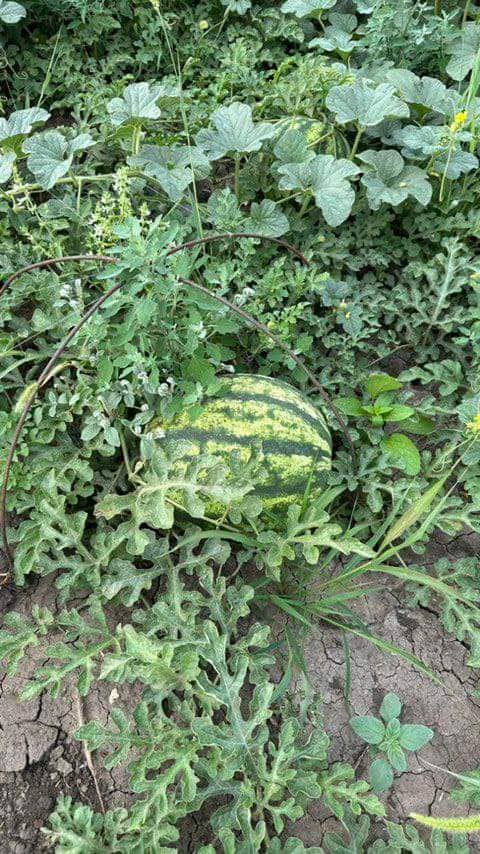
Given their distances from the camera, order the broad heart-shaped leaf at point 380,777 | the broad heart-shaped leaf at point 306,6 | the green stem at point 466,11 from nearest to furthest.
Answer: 1. the broad heart-shaped leaf at point 380,777
2. the broad heart-shaped leaf at point 306,6
3. the green stem at point 466,11

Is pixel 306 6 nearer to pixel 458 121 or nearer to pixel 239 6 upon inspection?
pixel 239 6

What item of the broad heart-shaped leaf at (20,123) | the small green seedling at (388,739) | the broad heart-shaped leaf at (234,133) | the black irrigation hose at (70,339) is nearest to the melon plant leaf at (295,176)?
the broad heart-shaped leaf at (234,133)

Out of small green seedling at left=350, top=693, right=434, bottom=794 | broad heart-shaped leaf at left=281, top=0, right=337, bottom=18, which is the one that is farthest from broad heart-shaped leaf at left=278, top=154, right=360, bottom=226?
small green seedling at left=350, top=693, right=434, bottom=794

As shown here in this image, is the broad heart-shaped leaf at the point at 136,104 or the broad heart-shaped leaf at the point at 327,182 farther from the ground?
the broad heart-shaped leaf at the point at 136,104

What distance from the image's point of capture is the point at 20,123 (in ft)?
7.86

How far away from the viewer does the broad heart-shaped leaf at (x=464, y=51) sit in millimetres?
2824

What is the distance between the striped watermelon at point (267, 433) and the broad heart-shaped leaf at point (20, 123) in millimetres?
1182

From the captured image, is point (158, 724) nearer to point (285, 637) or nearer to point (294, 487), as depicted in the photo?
point (285, 637)

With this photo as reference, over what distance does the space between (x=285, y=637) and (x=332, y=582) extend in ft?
0.83

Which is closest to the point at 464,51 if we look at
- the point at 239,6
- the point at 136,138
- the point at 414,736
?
the point at 239,6

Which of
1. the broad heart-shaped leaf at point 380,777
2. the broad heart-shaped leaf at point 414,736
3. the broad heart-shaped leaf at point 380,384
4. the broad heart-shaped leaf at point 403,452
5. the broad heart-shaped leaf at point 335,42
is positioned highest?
the broad heart-shaped leaf at point 335,42

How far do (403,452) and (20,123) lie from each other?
71.3 inches

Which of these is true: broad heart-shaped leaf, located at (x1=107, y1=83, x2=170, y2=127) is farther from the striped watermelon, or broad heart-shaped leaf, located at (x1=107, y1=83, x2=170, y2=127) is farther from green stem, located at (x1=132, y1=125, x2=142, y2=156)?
the striped watermelon

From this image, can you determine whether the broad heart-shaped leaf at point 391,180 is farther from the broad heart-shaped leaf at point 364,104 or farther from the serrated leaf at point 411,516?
the serrated leaf at point 411,516
